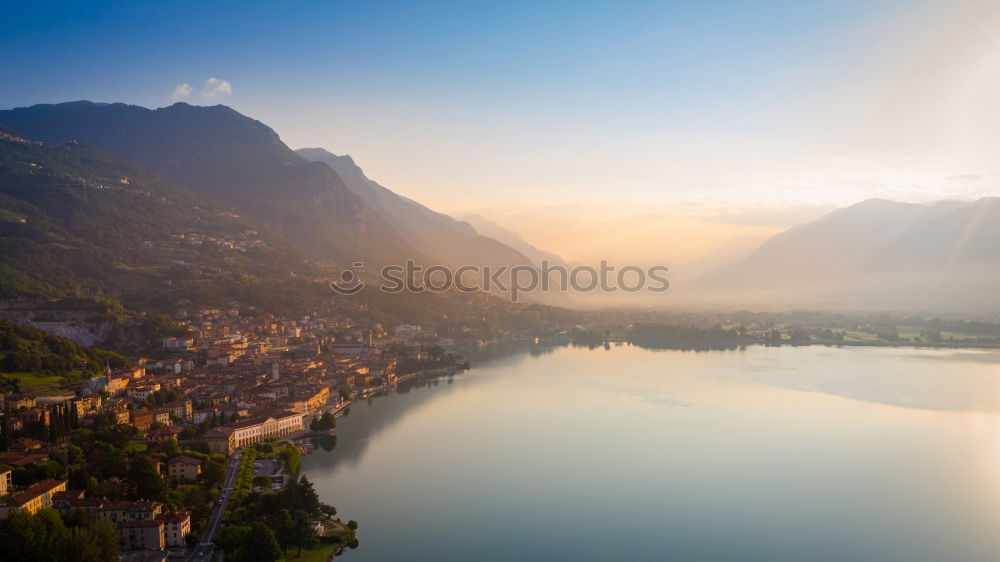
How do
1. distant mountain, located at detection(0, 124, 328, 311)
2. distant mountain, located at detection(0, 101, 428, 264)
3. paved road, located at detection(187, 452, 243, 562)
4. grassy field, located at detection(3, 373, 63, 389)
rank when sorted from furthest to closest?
distant mountain, located at detection(0, 101, 428, 264), distant mountain, located at detection(0, 124, 328, 311), grassy field, located at detection(3, 373, 63, 389), paved road, located at detection(187, 452, 243, 562)

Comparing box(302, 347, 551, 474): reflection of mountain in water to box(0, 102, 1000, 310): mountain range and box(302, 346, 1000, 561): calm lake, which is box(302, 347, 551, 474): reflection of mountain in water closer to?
box(302, 346, 1000, 561): calm lake

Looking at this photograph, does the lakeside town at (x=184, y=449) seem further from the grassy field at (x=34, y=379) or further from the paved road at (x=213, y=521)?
the grassy field at (x=34, y=379)

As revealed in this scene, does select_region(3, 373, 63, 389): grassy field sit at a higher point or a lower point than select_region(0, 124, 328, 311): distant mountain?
lower

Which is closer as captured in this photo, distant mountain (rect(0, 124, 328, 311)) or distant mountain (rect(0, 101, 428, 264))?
distant mountain (rect(0, 124, 328, 311))

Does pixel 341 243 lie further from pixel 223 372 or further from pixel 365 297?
pixel 223 372

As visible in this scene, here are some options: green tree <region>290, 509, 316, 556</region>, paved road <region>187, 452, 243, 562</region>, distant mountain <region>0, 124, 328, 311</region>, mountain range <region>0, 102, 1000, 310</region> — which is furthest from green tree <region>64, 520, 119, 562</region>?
mountain range <region>0, 102, 1000, 310</region>

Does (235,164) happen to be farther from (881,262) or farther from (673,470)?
(881,262)

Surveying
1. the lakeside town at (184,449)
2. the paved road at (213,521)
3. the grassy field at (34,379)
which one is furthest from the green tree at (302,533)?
the grassy field at (34,379)
